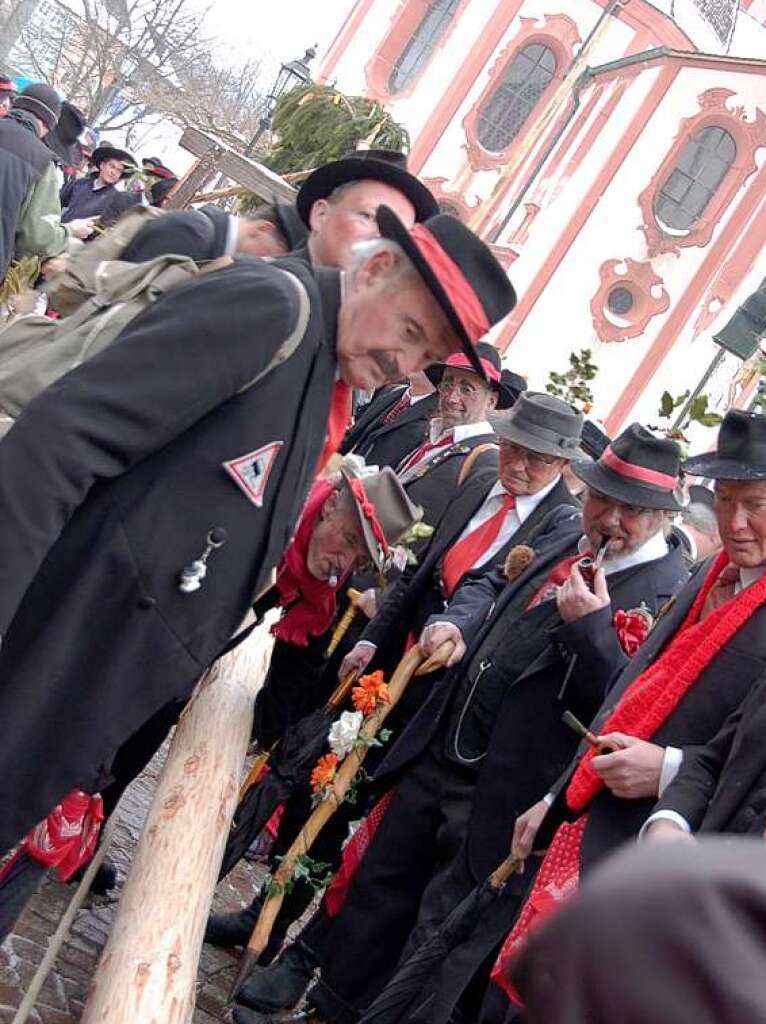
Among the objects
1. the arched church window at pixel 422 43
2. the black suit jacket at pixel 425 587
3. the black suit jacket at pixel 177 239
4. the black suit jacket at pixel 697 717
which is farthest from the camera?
the arched church window at pixel 422 43

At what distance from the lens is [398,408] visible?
8672mm

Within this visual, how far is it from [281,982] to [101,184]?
9.87 meters

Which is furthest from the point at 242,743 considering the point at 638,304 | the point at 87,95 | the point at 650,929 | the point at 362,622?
the point at 87,95

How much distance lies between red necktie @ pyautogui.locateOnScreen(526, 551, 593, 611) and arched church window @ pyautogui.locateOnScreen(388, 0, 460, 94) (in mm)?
33385

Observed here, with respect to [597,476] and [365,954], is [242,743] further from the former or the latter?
[597,476]

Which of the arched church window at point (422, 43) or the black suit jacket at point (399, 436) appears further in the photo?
the arched church window at point (422, 43)

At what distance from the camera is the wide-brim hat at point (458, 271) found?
2895 mm

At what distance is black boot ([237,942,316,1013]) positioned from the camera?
4672mm

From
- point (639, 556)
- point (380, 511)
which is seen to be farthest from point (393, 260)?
point (639, 556)

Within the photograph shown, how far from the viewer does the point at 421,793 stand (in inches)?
188

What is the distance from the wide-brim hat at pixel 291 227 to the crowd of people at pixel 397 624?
12 millimetres

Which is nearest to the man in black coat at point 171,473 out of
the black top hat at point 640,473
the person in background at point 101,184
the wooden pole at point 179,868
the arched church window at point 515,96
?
the wooden pole at point 179,868

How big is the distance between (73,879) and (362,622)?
7.11 feet

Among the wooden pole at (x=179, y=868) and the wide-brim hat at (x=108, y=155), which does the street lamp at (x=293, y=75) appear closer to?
the wide-brim hat at (x=108, y=155)
